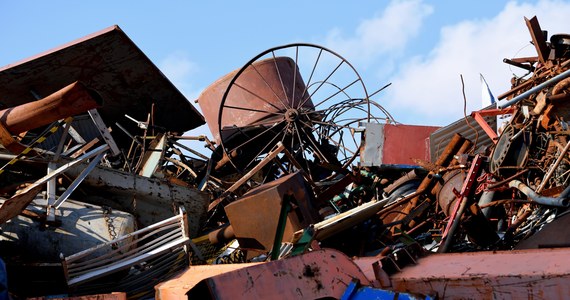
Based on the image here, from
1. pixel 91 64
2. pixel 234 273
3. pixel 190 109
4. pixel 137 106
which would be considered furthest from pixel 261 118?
pixel 234 273

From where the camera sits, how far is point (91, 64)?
30.9ft

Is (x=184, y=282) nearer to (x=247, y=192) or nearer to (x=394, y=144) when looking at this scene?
(x=247, y=192)

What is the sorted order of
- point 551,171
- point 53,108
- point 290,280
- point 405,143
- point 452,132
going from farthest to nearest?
point 405,143, point 452,132, point 551,171, point 53,108, point 290,280

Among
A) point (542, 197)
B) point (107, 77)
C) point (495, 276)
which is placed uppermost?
point (107, 77)

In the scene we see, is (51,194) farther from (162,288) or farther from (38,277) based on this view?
(162,288)

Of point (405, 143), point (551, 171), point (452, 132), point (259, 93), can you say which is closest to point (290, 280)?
point (551, 171)

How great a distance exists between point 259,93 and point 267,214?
190 inches

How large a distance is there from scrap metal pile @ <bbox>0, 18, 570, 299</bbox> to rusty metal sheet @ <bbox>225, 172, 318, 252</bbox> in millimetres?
15

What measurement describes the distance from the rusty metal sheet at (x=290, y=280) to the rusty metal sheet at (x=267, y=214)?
2.80 meters

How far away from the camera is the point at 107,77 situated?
9.88m

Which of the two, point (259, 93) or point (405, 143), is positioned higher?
point (259, 93)

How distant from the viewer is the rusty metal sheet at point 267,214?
6.75 m

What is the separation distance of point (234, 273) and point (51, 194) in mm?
3632

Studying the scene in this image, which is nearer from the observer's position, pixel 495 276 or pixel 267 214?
pixel 495 276
